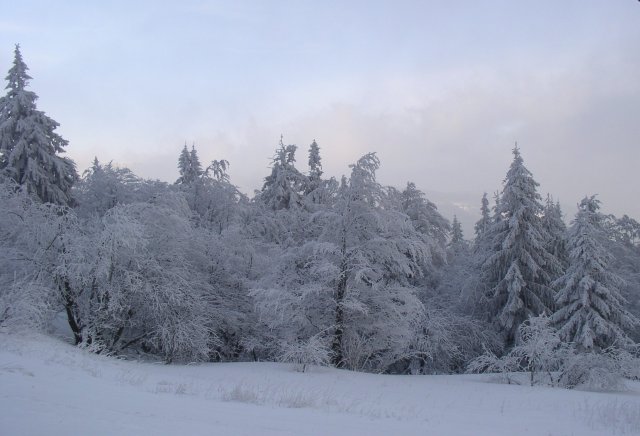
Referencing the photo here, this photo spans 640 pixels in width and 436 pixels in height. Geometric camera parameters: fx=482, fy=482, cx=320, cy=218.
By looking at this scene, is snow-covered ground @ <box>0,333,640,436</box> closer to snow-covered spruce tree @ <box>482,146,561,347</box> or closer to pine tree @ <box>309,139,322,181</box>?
snow-covered spruce tree @ <box>482,146,561,347</box>

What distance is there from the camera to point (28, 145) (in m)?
27.1

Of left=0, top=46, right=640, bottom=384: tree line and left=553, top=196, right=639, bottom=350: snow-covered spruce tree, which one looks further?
left=553, top=196, right=639, bottom=350: snow-covered spruce tree

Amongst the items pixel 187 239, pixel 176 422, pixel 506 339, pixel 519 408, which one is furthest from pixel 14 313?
pixel 506 339

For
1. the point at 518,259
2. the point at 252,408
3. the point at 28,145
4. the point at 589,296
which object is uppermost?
the point at 28,145

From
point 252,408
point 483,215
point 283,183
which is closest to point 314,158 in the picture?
point 283,183

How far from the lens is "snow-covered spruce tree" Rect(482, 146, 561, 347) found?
2809 cm

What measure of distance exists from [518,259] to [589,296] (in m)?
4.43

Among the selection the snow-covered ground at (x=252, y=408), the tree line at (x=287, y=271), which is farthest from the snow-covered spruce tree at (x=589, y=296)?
the snow-covered ground at (x=252, y=408)

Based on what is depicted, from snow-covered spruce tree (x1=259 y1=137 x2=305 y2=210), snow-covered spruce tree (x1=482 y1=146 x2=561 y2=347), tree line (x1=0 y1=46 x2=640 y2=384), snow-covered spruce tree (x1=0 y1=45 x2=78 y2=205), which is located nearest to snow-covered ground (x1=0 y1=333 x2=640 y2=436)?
tree line (x1=0 y1=46 x2=640 y2=384)

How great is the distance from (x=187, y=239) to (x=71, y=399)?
54.4 feet

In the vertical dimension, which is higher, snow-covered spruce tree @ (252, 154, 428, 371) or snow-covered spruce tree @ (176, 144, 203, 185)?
snow-covered spruce tree @ (176, 144, 203, 185)

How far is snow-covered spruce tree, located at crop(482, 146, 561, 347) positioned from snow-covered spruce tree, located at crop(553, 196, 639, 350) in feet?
8.28

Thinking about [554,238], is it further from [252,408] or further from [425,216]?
[252,408]

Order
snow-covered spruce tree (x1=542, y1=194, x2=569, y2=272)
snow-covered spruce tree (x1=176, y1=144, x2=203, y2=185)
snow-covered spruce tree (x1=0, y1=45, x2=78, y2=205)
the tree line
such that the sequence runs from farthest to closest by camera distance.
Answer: snow-covered spruce tree (x1=176, y1=144, x2=203, y2=185), snow-covered spruce tree (x1=542, y1=194, x2=569, y2=272), snow-covered spruce tree (x1=0, y1=45, x2=78, y2=205), the tree line
